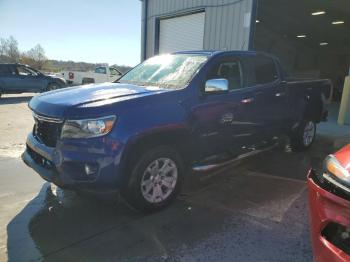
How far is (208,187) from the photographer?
4.84 metres

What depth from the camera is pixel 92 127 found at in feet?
11.3

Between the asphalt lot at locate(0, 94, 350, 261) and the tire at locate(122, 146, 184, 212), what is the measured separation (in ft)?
0.52

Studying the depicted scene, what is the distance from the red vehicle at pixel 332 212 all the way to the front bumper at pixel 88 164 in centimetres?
183

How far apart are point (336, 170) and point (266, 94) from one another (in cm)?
300

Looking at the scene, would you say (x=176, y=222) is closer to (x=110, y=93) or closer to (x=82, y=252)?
(x=82, y=252)

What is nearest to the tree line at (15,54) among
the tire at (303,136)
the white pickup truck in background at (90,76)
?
the white pickup truck in background at (90,76)

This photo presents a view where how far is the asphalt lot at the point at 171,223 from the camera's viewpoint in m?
3.18

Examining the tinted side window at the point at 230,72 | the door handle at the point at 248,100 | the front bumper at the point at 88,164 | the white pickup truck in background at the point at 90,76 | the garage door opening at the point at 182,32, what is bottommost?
the white pickup truck in background at the point at 90,76

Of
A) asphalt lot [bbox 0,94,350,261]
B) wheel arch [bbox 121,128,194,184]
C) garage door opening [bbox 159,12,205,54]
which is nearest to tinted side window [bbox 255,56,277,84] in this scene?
asphalt lot [bbox 0,94,350,261]

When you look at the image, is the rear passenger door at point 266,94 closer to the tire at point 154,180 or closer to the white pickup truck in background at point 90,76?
the tire at point 154,180

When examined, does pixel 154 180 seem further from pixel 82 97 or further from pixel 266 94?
pixel 266 94

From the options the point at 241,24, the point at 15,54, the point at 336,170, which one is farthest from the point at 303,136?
the point at 15,54

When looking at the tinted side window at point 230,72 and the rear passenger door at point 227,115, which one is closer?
the rear passenger door at point 227,115

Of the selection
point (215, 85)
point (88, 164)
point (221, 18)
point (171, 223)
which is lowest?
point (171, 223)
